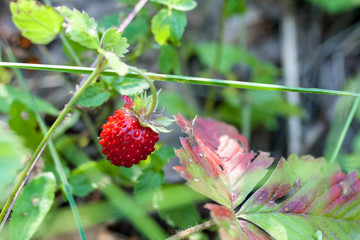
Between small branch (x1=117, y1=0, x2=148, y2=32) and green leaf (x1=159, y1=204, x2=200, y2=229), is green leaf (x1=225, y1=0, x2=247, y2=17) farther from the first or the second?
green leaf (x1=159, y1=204, x2=200, y2=229)

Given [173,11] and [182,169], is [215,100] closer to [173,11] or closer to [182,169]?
[173,11]

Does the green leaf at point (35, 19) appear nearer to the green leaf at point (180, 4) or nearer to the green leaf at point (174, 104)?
the green leaf at point (180, 4)

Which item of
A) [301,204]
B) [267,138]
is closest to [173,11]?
[301,204]

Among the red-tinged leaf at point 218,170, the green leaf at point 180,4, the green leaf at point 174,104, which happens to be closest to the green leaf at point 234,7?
the green leaf at point 174,104

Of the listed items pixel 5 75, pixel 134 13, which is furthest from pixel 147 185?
pixel 5 75

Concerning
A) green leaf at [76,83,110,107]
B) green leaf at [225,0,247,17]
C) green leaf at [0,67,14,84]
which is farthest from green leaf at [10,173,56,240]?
green leaf at [225,0,247,17]

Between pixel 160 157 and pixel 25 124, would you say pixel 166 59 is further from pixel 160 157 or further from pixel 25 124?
pixel 25 124

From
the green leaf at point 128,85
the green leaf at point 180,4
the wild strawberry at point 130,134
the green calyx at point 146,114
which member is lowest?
the wild strawberry at point 130,134
